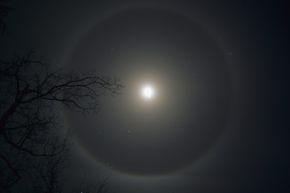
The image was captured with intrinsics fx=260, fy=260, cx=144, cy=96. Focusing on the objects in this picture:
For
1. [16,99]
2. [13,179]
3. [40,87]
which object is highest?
[40,87]

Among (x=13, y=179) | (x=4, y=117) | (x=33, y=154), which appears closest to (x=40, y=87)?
(x=4, y=117)

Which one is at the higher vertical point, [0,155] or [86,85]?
[86,85]

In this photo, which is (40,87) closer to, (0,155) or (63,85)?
(63,85)

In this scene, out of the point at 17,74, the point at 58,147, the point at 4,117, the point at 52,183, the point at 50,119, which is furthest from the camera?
the point at 52,183

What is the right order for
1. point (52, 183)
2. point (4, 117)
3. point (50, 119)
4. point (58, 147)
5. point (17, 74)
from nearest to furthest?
point (4, 117), point (17, 74), point (50, 119), point (58, 147), point (52, 183)

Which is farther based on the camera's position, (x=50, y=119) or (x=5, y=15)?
(x=50, y=119)

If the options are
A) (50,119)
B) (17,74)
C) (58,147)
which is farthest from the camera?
(58,147)

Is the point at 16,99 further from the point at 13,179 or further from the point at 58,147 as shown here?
the point at 58,147

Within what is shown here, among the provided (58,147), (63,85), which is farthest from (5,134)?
(58,147)

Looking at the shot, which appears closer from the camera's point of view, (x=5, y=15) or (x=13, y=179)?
(x=5, y=15)
